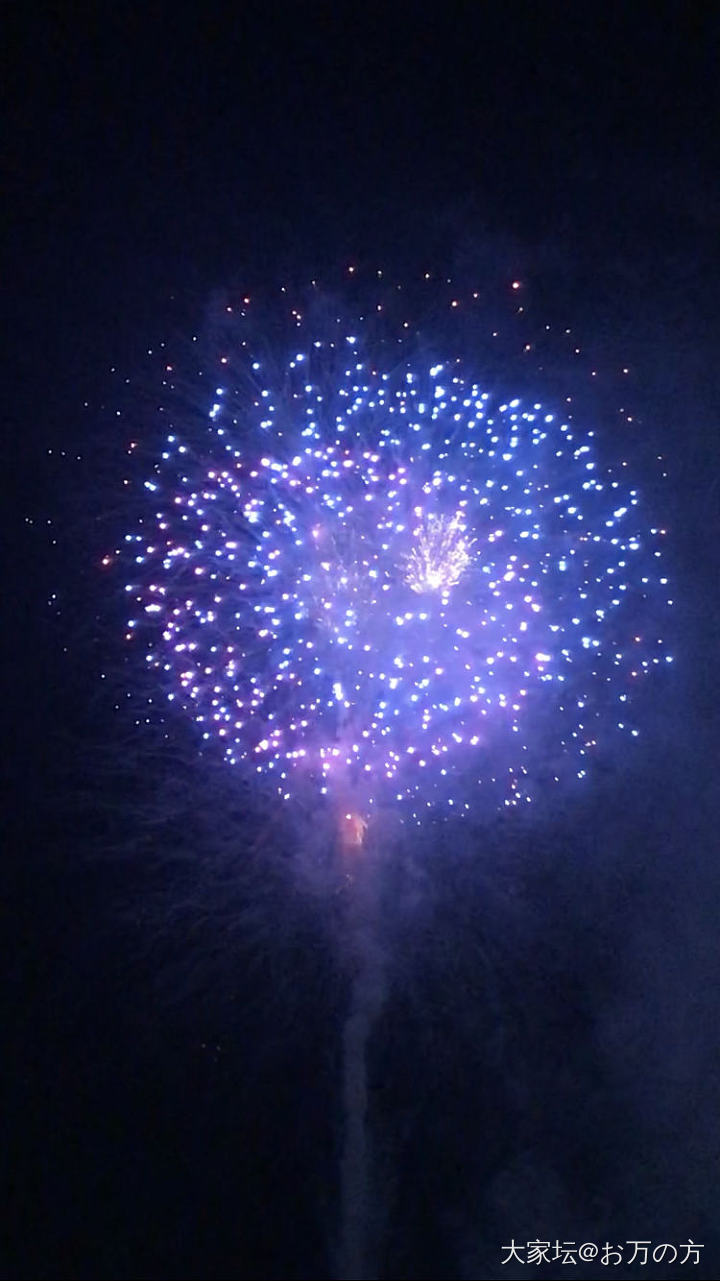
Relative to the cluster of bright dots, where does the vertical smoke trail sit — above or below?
below

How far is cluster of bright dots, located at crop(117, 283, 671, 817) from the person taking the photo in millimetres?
5113

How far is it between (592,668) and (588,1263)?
240 centimetres

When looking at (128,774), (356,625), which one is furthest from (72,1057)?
(356,625)

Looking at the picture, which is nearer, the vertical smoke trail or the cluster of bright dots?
the vertical smoke trail

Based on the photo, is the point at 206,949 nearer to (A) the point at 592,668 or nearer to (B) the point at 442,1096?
(B) the point at 442,1096

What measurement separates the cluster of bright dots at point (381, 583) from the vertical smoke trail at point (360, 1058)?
1.53 feet

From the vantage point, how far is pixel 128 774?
17.5ft

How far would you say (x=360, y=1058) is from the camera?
510cm

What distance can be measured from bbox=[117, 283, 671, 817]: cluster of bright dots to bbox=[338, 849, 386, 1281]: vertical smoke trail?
467mm

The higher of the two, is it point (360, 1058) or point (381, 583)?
point (381, 583)

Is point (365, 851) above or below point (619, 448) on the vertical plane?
below

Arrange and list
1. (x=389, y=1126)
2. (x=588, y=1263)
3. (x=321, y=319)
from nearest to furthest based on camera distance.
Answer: (x=588, y=1263) < (x=389, y=1126) < (x=321, y=319)

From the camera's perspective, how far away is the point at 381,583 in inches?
200

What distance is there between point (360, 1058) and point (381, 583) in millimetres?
2042
